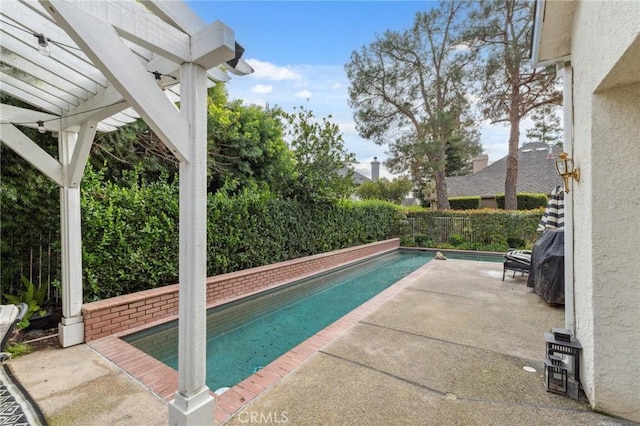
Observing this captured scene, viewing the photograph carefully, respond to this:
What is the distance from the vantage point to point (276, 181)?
9.69 metres

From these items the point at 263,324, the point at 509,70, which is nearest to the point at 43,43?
the point at 263,324

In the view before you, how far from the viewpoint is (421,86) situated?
17234 millimetres

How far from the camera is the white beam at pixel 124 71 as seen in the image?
1.76 metres

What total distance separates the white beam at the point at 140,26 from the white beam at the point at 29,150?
2.63 m

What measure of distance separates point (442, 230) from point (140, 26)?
1685cm

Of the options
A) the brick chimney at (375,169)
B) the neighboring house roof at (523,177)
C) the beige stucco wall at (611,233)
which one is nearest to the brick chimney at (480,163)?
the neighboring house roof at (523,177)

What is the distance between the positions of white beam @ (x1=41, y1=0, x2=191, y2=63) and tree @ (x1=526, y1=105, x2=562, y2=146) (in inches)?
763

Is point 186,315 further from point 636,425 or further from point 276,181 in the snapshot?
point 276,181

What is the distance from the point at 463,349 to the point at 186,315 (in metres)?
3.47

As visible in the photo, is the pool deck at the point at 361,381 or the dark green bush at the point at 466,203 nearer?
the pool deck at the point at 361,381

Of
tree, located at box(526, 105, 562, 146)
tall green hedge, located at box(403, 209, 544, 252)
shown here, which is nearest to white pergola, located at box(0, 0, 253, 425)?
tall green hedge, located at box(403, 209, 544, 252)

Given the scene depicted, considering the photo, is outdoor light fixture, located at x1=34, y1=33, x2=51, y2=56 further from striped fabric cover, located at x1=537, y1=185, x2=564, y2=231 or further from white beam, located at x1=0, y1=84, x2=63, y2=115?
striped fabric cover, located at x1=537, y1=185, x2=564, y2=231

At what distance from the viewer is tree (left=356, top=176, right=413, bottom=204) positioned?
2991cm

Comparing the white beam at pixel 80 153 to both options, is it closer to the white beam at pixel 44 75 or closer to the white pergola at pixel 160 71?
the white beam at pixel 44 75
